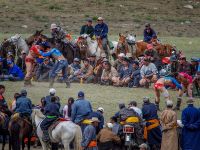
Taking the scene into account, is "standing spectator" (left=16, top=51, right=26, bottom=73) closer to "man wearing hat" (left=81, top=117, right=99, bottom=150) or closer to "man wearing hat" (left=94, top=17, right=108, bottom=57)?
"man wearing hat" (left=94, top=17, right=108, bottom=57)

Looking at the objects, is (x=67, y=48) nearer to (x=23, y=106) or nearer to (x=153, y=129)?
(x=23, y=106)

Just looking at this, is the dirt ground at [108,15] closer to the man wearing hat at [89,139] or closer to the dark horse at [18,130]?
the dark horse at [18,130]

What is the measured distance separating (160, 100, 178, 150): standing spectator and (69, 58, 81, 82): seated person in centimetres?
1115

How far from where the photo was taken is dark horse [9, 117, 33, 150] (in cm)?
3791

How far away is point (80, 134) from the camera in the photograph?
36906 mm

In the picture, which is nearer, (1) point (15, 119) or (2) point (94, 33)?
(1) point (15, 119)

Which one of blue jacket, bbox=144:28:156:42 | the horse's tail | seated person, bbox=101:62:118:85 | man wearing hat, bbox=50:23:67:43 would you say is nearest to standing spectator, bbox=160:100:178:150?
the horse's tail

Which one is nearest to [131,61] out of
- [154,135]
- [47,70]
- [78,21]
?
[47,70]

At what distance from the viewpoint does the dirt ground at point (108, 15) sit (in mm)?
67312

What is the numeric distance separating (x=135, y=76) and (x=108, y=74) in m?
1.24

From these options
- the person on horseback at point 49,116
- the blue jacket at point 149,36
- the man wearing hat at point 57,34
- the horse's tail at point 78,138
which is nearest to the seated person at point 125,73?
the man wearing hat at point 57,34

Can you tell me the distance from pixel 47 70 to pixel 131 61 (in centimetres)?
317

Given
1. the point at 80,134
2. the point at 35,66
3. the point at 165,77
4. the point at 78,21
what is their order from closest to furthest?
the point at 80,134
the point at 165,77
the point at 35,66
the point at 78,21

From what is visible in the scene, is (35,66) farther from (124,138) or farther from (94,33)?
(124,138)
